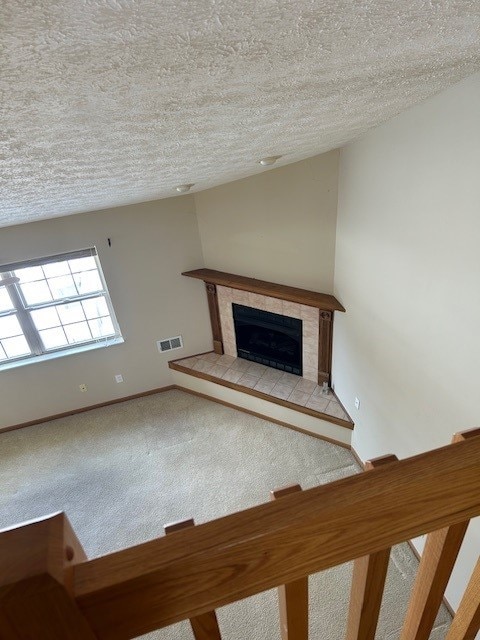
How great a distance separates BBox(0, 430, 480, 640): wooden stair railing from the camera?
37 centimetres

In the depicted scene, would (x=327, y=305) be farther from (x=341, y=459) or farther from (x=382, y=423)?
(x=341, y=459)

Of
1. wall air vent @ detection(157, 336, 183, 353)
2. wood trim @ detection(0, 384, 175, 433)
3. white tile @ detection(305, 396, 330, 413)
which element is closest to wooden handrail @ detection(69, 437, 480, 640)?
white tile @ detection(305, 396, 330, 413)

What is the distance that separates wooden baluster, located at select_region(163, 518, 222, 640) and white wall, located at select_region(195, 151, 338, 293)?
319 centimetres

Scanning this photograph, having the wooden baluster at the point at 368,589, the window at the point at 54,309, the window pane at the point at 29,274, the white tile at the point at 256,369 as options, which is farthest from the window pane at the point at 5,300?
the wooden baluster at the point at 368,589

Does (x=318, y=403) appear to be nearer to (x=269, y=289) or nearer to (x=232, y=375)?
(x=232, y=375)

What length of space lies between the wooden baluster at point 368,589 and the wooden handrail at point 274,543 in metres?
0.05

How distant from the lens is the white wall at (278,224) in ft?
10.8

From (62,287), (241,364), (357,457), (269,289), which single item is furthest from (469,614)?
(62,287)

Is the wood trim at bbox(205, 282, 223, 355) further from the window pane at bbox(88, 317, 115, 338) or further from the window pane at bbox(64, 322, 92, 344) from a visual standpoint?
the window pane at bbox(64, 322, 92, 344)

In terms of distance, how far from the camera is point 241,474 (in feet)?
11.9

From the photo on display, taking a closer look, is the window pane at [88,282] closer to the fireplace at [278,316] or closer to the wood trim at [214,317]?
the fireplace at [278,316]

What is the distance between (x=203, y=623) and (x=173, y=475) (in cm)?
344

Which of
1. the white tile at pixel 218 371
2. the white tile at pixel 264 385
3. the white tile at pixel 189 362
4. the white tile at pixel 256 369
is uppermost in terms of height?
the white tile at pixel 189 362

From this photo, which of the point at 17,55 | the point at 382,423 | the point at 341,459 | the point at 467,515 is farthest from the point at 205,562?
the point at 341,459
